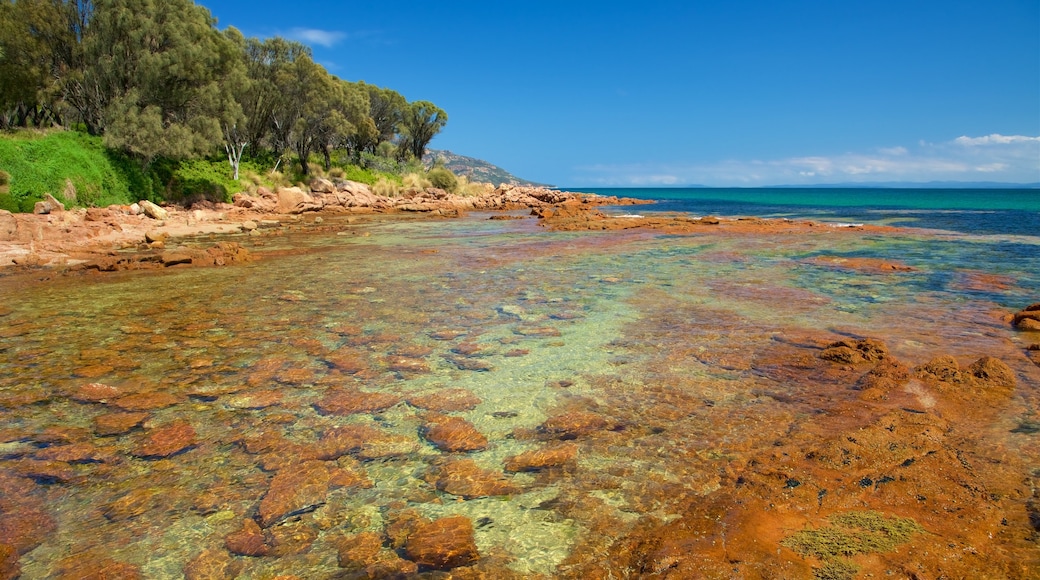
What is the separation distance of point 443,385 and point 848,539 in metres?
4.12

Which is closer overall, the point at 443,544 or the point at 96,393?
the point at 443,544

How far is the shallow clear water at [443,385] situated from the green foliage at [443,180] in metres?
47.8

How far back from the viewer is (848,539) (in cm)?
325

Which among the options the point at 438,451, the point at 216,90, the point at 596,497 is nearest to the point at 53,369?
the point at 438,451

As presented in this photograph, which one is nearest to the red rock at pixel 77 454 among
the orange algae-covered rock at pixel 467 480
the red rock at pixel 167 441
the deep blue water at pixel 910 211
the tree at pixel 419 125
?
the red rock at pixel 167 441

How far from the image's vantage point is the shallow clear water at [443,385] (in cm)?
362

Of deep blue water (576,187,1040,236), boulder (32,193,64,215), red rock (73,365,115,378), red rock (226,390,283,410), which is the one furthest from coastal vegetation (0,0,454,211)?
deep blue water (576,187,1040,236)

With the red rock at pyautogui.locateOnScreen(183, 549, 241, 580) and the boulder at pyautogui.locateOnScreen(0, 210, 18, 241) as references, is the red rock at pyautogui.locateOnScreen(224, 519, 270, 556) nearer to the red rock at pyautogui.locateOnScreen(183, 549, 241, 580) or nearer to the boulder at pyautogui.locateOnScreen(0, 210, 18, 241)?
the red rock at pyautogui.locateOnScreen(183, 549, 241, 580)

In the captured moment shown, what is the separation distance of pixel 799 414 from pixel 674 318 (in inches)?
155

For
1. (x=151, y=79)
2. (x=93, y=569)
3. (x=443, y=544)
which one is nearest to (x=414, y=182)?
(x=151, y=79)

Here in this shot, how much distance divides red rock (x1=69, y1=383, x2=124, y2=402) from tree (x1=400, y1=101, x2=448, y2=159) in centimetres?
6442

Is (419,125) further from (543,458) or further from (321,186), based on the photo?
(543,458)

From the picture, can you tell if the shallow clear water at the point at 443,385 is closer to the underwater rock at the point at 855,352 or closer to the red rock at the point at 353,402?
the red rock at the point at 353,402

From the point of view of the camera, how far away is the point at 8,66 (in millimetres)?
27938
